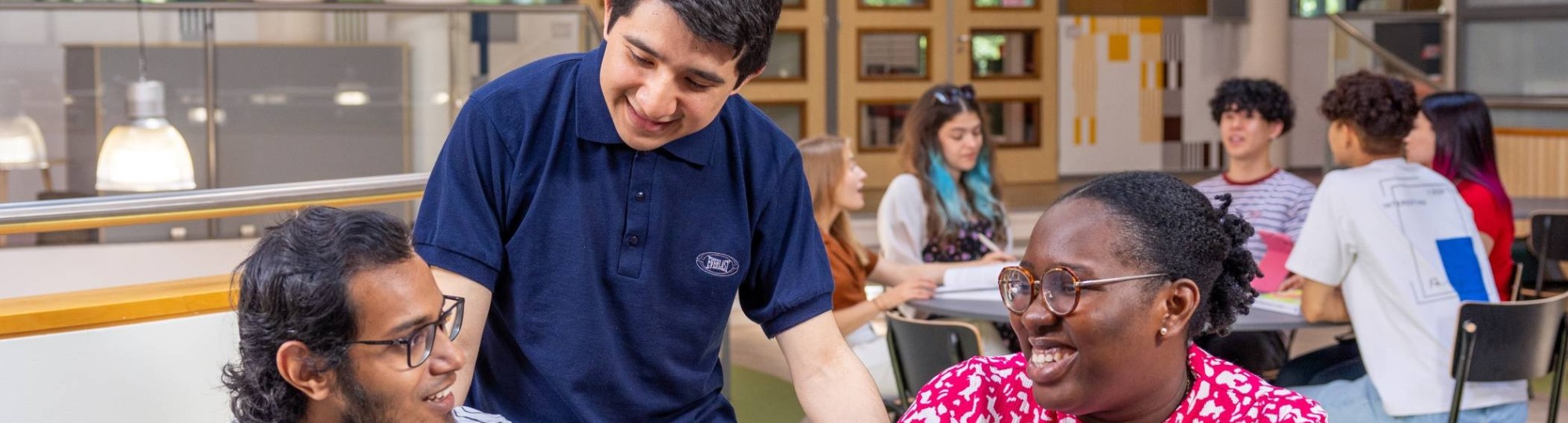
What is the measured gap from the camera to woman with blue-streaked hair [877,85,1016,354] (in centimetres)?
461

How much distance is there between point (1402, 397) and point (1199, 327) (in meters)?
2.03

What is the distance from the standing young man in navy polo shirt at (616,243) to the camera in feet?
5.24

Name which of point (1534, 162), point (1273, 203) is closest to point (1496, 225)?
point (1273, 203)

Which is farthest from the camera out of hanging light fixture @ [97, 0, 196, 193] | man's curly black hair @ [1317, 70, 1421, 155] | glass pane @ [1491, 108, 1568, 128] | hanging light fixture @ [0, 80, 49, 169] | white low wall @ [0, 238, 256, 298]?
glass pane @ [1491, 108, 1568, 128]

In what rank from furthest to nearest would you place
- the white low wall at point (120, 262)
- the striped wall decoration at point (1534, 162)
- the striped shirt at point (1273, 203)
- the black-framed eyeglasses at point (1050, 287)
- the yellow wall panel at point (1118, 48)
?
the yellow wall panel at point (1118, 48) < the striped wall decoration at point (1534, 162) < the white low wall at point (120, 262) < the striped shirt at point (1273, 203) < the black-framed eyeglasses at point (1050, 287)

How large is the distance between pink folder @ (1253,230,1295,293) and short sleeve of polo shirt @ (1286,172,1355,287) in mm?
493

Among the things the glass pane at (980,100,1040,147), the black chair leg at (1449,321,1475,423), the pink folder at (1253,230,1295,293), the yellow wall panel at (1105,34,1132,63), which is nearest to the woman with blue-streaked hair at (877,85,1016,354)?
the pink folder at (1253,230,1295,293)

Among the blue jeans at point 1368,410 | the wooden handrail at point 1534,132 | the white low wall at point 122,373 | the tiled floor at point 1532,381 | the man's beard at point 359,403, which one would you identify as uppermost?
the wooden handrail at point 1534,132

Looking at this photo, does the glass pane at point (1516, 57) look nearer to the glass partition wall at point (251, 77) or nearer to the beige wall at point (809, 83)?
the beige wall at point (809, 83)

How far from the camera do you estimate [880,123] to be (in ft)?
31.4

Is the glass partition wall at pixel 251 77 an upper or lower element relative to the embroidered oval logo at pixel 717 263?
upper

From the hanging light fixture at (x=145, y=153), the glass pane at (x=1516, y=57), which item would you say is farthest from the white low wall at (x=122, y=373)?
the glass pane at (x=1516, y=57)

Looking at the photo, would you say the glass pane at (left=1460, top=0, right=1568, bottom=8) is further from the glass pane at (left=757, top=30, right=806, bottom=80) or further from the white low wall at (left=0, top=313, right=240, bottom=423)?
the white low wall at (left=0, top=313, right=240, bottom=423)

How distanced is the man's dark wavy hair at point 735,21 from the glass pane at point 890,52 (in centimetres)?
798
